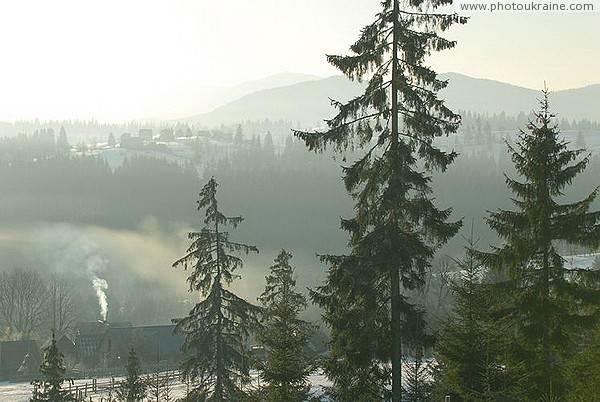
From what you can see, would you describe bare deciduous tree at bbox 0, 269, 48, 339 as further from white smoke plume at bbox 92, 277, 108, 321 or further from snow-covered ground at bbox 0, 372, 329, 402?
snow-covered ground at bbox 0, 372, 329, 402

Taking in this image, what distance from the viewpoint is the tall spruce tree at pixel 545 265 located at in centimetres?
1631

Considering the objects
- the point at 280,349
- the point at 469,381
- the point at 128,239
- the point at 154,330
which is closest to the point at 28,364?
the point at 154,330

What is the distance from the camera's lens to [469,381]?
14.7 metres

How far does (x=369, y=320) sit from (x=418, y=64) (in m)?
6.27

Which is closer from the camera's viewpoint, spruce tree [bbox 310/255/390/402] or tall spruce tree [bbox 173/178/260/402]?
spruce tree [bbox 310/255/390/402]

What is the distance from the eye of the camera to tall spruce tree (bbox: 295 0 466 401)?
16.1 metres

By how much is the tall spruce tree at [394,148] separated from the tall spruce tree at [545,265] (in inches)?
76.9

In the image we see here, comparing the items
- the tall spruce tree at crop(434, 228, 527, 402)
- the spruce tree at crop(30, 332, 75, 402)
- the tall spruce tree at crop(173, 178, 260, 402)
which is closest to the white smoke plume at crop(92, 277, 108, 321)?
the spruce tree at crop(30, 332, 75, 402)

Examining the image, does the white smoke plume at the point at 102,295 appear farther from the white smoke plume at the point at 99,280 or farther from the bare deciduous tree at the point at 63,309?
the bare deciduous tree at the point at 63,309

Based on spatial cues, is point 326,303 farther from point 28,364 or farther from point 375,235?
point 28,364

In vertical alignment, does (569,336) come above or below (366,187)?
below

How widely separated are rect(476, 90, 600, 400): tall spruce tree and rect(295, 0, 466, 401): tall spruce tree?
195 centimetres

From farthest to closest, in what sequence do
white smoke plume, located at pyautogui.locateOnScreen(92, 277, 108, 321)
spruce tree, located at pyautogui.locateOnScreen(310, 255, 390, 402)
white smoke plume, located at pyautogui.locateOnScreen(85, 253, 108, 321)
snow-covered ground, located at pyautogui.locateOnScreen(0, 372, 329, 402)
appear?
white smoke plume, located at pyautogui.locateOnScreen(85, 253, 108, 321), white smoke plume, located at pyautogui.locateOnScreen(92, 277, 108, 321), snow-covered ground, located at pyautogui.locateOnScreen(0, 372, 329, 402), spruce tree, located at pyautogui.locateOnScreen(310, 255, 390, 402)

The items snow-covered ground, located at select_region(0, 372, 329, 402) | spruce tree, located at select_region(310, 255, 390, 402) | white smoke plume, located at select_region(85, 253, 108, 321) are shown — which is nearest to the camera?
spruce tree, located at select_region(310, 255, 390, 402)
